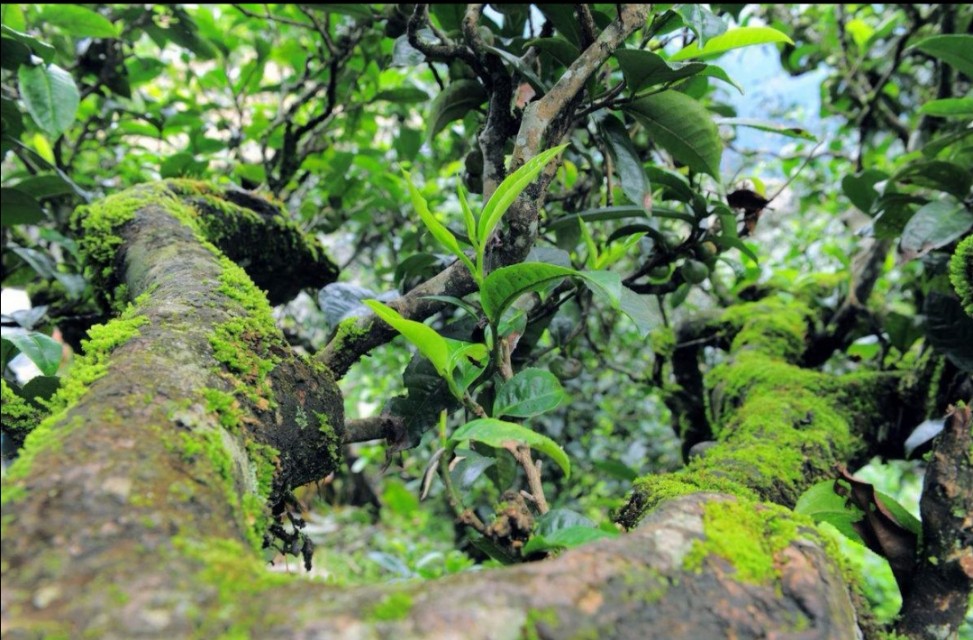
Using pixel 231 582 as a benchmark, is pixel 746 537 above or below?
below

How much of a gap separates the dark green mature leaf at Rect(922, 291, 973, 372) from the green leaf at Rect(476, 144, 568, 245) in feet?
2.91

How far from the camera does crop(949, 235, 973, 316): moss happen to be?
1.01 m

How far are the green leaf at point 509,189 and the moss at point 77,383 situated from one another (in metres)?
0.37

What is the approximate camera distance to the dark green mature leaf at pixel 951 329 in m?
1.15

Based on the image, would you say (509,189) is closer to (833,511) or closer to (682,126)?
(682,126)

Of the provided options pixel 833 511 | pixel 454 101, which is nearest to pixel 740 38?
pixel 454 101

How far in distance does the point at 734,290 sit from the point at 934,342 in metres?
1.11

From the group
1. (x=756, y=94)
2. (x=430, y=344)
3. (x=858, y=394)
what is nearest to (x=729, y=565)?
(x=430, y=344)

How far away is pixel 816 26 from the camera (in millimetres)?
2887

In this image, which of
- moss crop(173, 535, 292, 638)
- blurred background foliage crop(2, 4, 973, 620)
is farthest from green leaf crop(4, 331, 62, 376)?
moss crop(173, 535, 292, 638)

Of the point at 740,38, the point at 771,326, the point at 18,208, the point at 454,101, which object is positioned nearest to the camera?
the point at 740,38

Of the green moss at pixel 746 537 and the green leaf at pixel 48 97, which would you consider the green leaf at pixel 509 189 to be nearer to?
the green moss at pixel 746 537

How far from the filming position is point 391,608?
1.30 feet

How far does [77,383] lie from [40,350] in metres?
0.48
